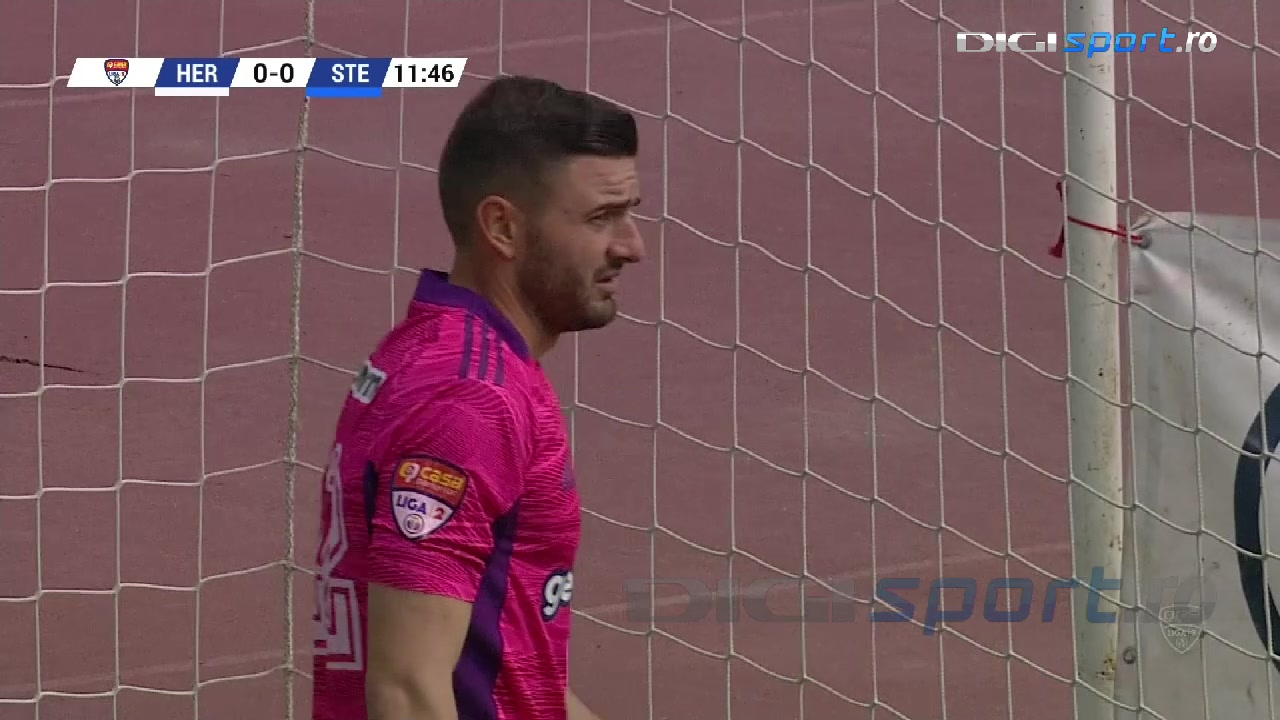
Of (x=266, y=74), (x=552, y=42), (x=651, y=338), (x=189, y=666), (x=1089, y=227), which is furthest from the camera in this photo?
(x=552, y=42)

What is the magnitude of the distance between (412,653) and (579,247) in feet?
1.32

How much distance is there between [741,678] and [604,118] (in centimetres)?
217

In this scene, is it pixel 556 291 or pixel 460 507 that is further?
pixel 556 291

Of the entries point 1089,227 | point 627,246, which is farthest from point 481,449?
point 1089,227

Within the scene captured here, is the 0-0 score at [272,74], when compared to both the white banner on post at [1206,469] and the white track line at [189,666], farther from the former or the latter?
the white banner on post at [1206,469]

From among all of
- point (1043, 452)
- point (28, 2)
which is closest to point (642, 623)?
point (1043, 452)

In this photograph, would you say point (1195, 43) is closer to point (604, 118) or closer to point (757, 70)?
point (757, 70)

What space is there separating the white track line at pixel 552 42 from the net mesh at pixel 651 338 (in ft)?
0.06

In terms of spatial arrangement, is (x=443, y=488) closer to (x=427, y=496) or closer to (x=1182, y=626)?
(x=427, y=496)

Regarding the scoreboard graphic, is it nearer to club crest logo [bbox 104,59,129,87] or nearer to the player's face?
club crest logo [bbox 104,59,129,87]

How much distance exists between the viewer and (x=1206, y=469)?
93.3 inches

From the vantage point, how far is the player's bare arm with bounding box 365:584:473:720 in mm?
1108

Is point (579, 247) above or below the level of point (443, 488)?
above

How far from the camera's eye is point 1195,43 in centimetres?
495
